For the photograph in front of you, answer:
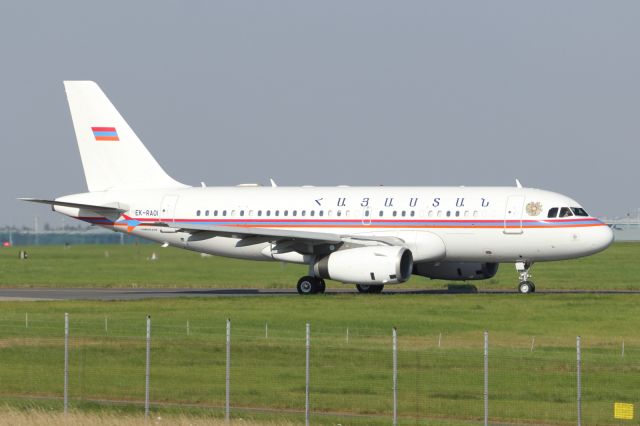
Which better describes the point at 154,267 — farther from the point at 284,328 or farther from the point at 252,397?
the point at 252,397

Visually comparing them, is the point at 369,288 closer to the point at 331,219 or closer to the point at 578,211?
the point at 331,219

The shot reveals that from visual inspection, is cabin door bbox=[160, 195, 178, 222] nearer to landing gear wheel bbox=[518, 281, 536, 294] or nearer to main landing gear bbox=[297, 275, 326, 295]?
main landing gear bbox=[297, 275, 326, 295]

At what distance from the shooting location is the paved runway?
54.0m

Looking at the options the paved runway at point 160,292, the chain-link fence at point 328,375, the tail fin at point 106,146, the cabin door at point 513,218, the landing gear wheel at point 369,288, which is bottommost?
the chain-link fence at point 328,375

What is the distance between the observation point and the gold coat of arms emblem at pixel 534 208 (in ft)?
167

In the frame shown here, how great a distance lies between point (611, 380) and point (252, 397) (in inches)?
307

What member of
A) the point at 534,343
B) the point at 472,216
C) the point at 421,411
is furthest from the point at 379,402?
the point at 472,216

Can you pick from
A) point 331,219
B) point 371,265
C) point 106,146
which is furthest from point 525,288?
point 106,146

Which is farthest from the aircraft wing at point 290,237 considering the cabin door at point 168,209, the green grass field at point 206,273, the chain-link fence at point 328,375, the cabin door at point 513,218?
the chain-link fence at point 328,375

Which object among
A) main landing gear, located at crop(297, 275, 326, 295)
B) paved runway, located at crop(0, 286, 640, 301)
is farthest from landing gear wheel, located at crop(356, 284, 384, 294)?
main landing gear, located at crop(297, 275, 326, 295)

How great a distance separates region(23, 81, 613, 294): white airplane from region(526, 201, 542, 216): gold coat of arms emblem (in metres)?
0.04

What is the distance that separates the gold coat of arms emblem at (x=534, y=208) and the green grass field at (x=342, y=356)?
3261 millimetres

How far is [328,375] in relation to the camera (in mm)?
29234

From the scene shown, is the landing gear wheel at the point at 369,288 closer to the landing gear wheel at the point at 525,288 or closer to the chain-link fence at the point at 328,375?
the landing gear wheel at the point at 525,288
